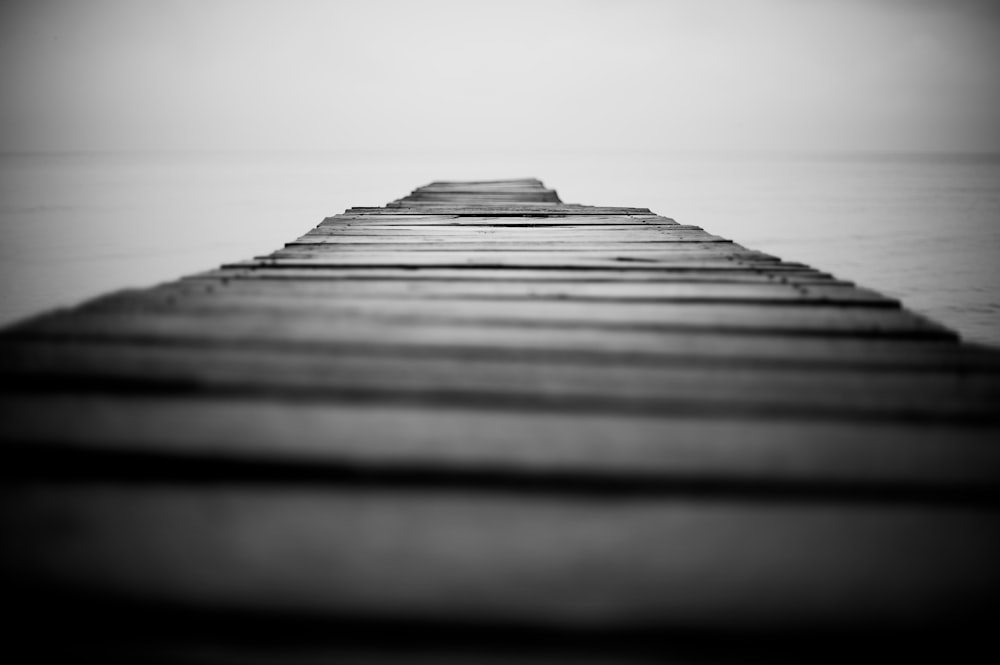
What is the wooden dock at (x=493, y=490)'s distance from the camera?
0.79 metres

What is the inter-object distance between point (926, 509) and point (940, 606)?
0.22m

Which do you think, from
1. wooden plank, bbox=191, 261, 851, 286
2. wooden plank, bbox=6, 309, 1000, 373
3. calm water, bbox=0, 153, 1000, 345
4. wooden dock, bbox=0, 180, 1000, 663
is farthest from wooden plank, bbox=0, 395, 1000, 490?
calm water, bbox=0, 153, 1000, 345

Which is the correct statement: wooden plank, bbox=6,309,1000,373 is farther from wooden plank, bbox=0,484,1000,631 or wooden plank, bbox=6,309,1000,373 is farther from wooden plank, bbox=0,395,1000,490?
wooden plank, bbox=0,484,1000,631

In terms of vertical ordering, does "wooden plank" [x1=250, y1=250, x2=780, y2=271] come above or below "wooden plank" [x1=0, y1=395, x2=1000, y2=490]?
above

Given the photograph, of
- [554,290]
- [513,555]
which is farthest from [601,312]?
[513,555]

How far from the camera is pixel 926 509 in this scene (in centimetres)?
100

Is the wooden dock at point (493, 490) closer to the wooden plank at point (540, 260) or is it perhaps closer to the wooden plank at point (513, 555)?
the wooden plank at point (513, 555)

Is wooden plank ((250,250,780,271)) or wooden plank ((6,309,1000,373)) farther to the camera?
wooden plank ((250,250,780,271))

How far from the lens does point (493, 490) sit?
1.02 m

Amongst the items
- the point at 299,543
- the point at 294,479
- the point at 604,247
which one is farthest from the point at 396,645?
the point at 604,247

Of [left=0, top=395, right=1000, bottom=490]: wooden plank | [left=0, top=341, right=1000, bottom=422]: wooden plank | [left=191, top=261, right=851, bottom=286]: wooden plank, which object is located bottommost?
[left=0, top=395, right=1000, bottom=490]: wooden plank

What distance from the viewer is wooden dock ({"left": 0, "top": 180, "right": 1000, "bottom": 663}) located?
0.79 meters

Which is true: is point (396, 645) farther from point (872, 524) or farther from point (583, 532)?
point (872, 524)

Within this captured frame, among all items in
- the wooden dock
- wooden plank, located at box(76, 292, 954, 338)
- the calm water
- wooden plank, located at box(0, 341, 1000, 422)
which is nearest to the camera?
the wooden dock
